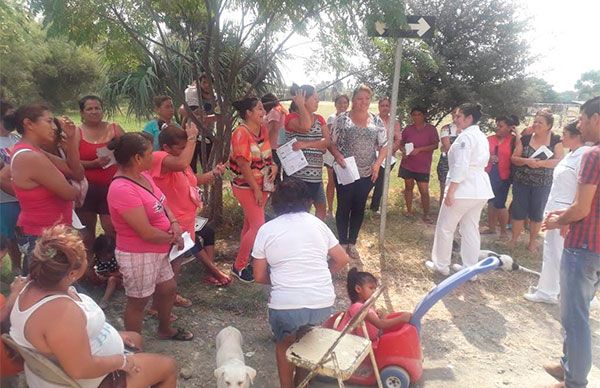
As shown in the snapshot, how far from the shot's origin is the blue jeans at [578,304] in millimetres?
2760

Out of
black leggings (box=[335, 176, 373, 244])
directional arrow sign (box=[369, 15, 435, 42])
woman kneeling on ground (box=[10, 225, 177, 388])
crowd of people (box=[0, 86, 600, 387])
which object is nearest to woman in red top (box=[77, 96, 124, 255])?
crowd of people (box=[0, 86, 600, 387])

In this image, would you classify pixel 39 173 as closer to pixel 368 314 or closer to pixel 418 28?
pixel 368 314

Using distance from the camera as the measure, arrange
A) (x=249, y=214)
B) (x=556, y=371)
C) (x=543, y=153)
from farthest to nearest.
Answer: (x=543, y=153)
(x=249, y=214)
(x=556, y=371)

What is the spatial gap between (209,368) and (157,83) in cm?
746

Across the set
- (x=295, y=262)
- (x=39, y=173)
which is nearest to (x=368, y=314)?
(x=295, y=262)

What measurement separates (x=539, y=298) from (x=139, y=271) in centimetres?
380

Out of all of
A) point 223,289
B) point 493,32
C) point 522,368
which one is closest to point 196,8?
point 223,289

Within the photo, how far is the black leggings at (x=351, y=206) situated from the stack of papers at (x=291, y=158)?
59cm

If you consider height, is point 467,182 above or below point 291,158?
below

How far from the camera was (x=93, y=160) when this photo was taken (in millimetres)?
4082

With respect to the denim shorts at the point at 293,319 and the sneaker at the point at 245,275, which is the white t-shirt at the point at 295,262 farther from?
the sneaker at the point at 245,275

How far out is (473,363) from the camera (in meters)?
3.46

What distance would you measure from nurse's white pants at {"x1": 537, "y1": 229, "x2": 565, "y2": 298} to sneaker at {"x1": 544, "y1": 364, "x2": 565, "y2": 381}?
123 centimetres

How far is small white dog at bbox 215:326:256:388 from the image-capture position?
8.30 feet
